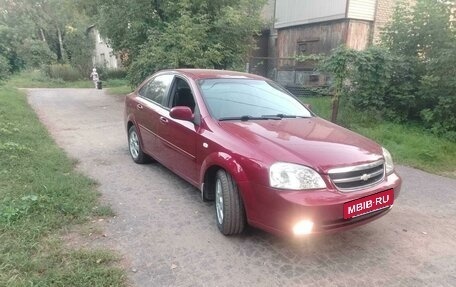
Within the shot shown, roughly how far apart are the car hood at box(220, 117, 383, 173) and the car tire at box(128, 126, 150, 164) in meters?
2.43

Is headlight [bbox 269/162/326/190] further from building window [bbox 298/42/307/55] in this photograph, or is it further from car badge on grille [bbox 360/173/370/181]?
building window [bbox 298/42/307/55]

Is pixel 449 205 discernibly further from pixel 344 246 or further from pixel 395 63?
pixel 395 63

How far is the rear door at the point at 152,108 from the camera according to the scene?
523 cm

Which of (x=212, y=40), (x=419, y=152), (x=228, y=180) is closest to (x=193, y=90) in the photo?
(x=228, y=180)

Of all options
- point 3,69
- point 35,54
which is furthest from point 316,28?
point 35,54

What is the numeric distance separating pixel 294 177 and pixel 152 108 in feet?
9.53

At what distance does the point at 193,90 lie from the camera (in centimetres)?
453

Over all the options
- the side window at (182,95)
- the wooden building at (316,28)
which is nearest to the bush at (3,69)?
the side window at (182,95)

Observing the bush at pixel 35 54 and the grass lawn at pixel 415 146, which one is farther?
the bush at pixel 35 54

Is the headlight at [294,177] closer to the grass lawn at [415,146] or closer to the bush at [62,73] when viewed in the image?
the grass lawn at [415,146]

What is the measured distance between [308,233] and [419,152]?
485cm

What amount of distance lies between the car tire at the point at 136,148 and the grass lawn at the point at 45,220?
98 cm

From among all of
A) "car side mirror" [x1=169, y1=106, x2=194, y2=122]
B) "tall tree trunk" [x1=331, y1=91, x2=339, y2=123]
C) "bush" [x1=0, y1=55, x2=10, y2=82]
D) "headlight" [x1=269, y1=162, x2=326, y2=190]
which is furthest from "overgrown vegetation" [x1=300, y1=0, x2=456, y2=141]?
"bush" [x1=0, y1=55, x2=10, y2=82]

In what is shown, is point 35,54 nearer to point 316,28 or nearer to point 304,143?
point 316,28
